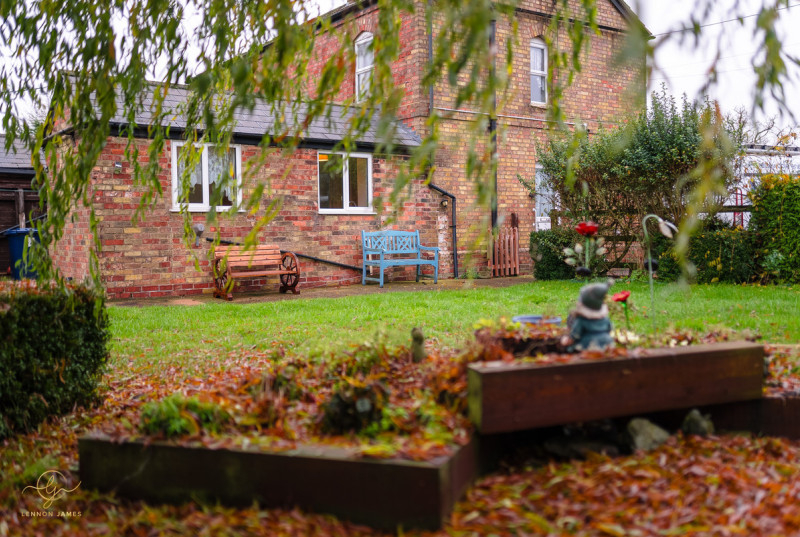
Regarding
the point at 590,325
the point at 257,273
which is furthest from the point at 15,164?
the point at 590,325

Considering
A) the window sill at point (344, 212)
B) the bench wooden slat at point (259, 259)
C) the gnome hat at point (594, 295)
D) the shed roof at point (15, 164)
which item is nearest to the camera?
the gnome hat at point (594, 295)

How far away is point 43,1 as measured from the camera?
395 cm

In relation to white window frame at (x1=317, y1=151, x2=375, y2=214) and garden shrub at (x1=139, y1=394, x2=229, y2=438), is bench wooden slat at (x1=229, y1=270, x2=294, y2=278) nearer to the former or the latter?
white window frame at (x1=317, y1=151, x2=375, y2=214)

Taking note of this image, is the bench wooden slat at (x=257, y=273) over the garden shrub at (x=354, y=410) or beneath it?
over

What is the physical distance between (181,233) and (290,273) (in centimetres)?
192

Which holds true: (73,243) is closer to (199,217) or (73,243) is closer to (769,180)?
(199,217)

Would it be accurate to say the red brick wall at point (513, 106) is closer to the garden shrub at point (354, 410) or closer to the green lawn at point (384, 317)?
Result: the green lawn at point (384, 317)

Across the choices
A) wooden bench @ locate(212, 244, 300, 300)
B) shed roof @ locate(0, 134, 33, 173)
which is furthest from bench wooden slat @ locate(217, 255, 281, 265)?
shed roof @ locate(0, 134, 33, 173)

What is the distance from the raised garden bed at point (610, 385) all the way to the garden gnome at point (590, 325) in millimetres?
198

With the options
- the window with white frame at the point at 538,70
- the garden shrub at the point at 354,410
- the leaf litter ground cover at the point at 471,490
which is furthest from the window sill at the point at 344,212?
the garden shrub at the point at 354,410

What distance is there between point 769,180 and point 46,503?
33.6ft

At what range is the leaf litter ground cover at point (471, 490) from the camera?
103 inches

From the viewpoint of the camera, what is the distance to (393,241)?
1382cm

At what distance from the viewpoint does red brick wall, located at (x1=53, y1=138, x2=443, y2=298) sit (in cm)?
1094
